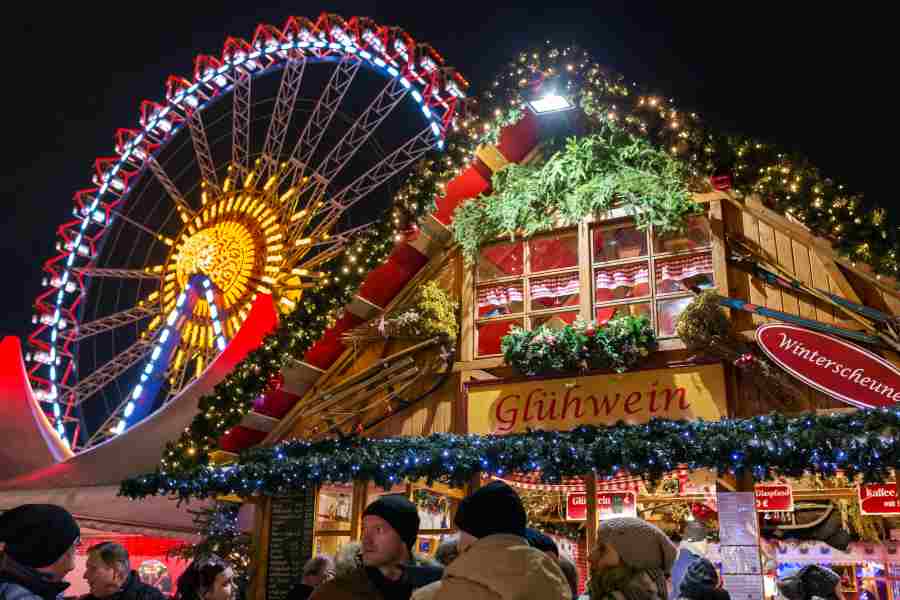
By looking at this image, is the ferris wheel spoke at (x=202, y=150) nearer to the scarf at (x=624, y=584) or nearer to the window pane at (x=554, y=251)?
the window pane at (x=554, y=251)

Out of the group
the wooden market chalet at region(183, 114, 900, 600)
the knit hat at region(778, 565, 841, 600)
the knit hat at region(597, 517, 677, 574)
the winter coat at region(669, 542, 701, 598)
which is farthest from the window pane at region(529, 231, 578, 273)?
the knit hat at region(597, 517, 677, 574)

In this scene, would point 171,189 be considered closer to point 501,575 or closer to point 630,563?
point 630,563

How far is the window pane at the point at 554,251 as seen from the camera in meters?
8.94

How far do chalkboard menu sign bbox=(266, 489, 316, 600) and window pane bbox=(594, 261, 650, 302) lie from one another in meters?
3.94

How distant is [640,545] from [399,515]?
2.77 ft

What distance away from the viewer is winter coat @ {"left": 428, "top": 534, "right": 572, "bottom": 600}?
2.10 metres

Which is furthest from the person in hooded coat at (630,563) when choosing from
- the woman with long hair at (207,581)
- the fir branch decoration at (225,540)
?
the fir branch decoration at (225,540)

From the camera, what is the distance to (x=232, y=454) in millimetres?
9477

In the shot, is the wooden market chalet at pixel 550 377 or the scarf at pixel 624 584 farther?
the wooden market chalet at pixel 550 377

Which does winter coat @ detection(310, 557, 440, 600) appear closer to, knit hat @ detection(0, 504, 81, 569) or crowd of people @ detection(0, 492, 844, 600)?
crowd of people @ detection(0, 492, 844, 600)

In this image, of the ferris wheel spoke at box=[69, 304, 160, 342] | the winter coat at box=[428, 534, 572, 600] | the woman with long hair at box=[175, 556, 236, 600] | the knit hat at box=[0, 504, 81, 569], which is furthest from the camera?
the ferris wheel spoke at box=[69, 304, 160, 342]

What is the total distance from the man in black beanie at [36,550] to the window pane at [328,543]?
21.2 feet

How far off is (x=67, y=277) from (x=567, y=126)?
489 inches

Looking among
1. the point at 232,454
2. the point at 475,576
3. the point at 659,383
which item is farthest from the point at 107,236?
the point at 475,576
